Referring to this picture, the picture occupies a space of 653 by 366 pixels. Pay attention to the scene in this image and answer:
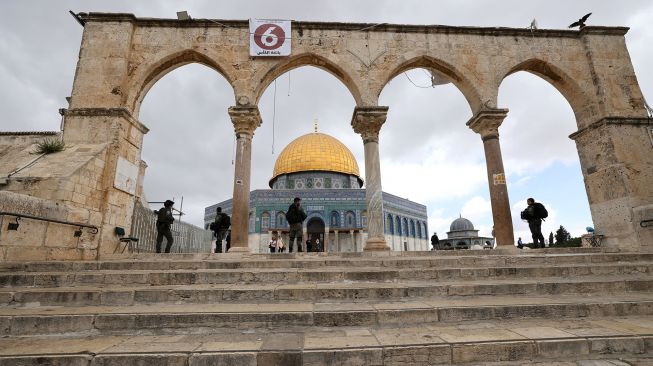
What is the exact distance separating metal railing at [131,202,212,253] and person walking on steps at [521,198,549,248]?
10.0m

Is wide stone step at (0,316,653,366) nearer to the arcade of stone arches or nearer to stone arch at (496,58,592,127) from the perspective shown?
the arcade of stone arches

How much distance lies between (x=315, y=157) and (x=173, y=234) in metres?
21.5

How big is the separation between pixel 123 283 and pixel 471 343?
439 cm

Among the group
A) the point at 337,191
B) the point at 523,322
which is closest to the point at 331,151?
the point at 337,191

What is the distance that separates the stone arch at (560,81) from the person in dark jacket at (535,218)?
2863mm

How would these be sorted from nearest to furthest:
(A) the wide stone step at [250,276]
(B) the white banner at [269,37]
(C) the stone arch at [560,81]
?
(A) the wide stone step at [250,276], (B) the white banner at [269,37], (C) the stone arch at [560,81]

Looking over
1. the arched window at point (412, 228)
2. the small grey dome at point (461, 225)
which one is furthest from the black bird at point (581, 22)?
the small grey dome at point (461, 225)

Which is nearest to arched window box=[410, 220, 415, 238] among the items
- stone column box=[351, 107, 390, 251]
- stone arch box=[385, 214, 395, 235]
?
stone arch box=[385, 214, 395, 235]

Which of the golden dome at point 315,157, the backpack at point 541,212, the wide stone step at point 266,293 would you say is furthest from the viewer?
the golden dome at point 315,157

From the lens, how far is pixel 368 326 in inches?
120

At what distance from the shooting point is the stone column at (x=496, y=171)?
25.0 ft

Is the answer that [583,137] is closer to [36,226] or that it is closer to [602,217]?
[602,217]

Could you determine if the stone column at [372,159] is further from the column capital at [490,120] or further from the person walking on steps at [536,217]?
the person walking on steps at [536,217]

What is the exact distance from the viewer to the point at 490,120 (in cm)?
808
